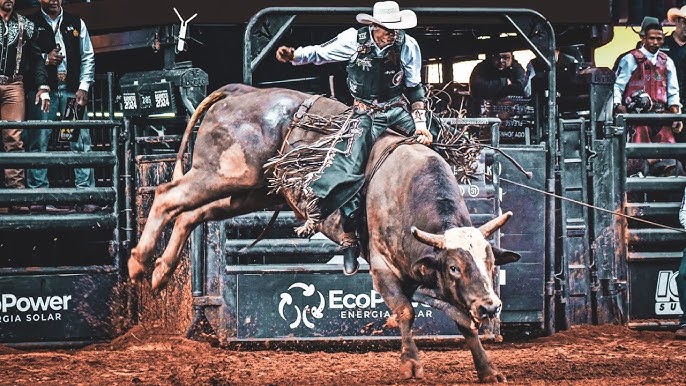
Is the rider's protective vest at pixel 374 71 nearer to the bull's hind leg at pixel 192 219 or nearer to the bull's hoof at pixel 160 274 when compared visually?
the bull's hind leg at pixel 192 219

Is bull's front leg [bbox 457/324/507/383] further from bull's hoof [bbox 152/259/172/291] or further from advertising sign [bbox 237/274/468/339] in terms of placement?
bull's hoof [bbox 152/259/172/291]

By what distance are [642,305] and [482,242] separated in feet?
11.7

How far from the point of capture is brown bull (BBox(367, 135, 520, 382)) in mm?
5801

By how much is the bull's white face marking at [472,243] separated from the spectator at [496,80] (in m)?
4.50

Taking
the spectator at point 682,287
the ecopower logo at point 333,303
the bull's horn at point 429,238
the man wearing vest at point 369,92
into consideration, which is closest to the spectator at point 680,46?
the spectator at point 682,287

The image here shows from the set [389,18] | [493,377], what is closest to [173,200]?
[389,18]

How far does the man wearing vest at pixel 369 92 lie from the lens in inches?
269

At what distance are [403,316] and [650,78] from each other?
4691 mm

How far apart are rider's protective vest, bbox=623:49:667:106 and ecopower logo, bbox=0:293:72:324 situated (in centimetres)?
530

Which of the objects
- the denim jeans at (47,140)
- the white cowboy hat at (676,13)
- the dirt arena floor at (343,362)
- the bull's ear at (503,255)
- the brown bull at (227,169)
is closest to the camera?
the bull's ear at (503,255)

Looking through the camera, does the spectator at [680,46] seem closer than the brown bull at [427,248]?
No

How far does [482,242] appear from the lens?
19.2ft

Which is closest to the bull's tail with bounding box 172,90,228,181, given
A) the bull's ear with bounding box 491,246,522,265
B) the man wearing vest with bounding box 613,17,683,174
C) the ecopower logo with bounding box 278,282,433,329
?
the ecopower logo with bounding box 278,282,433,329

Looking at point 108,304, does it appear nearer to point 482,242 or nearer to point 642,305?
point 482,242
